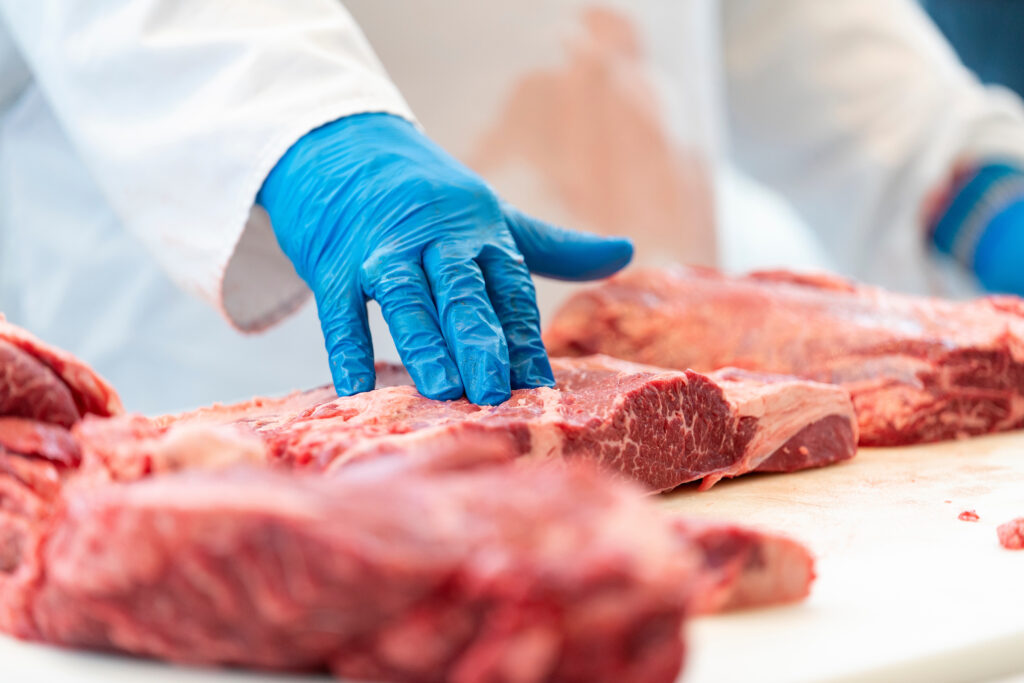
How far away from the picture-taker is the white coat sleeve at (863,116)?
14.6 feet

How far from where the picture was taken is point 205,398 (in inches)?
134

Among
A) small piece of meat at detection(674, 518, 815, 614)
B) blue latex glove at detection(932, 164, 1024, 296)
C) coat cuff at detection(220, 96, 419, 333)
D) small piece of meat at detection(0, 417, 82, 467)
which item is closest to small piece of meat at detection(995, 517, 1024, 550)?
small piece of meat at detection(674, 518, 815, 614)

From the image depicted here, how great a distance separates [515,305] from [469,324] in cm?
18

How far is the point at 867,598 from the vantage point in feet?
4.40

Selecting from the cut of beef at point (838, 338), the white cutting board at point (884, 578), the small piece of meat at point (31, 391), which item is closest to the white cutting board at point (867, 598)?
the white cutting board at point (884, 578)

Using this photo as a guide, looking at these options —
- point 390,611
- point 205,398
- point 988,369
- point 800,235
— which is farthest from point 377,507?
point 800,235

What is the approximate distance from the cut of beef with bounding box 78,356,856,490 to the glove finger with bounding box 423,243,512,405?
0.05 meters

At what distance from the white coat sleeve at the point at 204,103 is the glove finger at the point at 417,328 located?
1.77ft

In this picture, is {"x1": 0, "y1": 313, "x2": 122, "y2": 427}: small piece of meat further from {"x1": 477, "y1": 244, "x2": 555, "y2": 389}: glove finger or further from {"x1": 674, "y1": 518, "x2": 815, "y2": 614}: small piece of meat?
{"x1": 674, "y1": 518, "x2": 815, "y2": 614}: small piece of meat

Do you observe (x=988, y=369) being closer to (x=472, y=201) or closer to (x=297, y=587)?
(x=472, y=201)

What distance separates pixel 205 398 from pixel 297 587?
8.68 ft

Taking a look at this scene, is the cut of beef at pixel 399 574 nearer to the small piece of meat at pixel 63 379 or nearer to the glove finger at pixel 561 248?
the small piece of meat at pixel 63 379

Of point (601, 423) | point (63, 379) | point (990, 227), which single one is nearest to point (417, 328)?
point (601, 423)

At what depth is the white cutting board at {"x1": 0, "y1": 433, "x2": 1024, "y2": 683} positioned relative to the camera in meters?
1.11
